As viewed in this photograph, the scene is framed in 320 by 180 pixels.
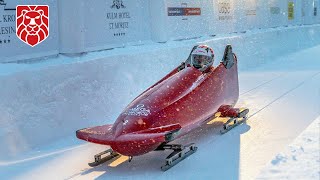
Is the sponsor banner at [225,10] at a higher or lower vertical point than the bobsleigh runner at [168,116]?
higher

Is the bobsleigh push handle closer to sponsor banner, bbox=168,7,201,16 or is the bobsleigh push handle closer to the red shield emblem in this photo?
the red shield emblem

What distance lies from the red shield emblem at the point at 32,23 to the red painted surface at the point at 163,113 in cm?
203

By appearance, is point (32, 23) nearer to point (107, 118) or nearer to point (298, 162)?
point (107, 118)

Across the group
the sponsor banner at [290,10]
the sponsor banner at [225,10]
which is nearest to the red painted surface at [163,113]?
the sponsor banner at [225,10]

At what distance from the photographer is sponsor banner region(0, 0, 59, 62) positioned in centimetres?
575

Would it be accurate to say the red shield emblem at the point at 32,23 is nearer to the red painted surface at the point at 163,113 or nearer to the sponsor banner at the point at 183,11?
the red painted surface at the point at 163,113

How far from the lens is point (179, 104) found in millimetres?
4668

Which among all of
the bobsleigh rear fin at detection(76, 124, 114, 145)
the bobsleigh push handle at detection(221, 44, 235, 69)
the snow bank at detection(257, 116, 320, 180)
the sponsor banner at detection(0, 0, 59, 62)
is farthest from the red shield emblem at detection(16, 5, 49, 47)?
the snow bank at detection(257, 116, 320, 180)

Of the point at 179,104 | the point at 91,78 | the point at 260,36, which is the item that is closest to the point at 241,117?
the point at 179,104

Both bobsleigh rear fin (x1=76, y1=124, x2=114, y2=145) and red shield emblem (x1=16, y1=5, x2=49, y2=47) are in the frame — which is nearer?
bobsleigh rear fin (x1=76, y1=124, x2=114, y2=145)

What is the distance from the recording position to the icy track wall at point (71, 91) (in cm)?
516

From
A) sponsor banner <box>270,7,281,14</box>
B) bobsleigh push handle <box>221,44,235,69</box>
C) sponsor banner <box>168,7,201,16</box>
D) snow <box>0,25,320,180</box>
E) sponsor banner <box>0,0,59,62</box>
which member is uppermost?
sponsor banner <box>270,7,281,14</box>

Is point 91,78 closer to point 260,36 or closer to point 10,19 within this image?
point 10,19

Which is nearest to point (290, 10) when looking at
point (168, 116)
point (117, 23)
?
point (117, 23)
